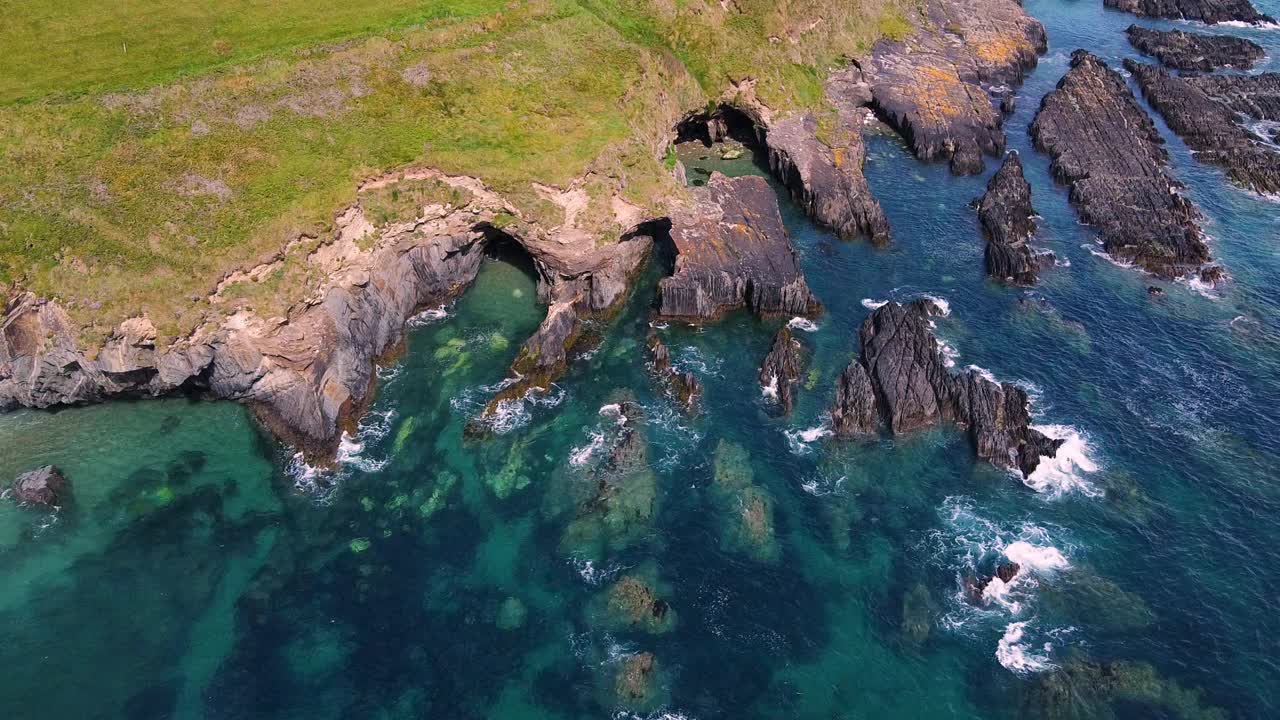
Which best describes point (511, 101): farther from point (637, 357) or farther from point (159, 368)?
point (159, 368)

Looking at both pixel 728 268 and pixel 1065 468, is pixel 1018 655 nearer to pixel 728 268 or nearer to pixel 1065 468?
pixel 1065 468

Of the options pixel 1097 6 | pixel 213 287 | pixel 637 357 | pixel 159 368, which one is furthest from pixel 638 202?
pixel 1097 6

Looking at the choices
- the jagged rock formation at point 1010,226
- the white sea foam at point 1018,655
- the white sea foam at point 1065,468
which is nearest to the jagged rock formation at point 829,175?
the jagged rock formation at point 1010,226

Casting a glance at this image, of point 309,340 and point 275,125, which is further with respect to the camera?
point 275,125

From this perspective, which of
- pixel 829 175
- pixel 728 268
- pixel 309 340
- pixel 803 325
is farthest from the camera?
pixel 829 175

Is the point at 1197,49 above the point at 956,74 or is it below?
below

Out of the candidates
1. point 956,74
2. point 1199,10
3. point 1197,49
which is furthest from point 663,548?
point 1199,10
